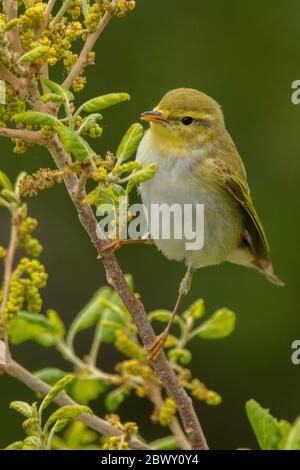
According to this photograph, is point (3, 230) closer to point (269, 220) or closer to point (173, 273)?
point (173, 273)

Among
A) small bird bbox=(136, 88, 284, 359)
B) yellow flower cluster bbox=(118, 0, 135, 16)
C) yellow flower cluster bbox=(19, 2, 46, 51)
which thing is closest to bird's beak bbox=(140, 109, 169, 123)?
small bird bbox=(136, 88, 284, 359)

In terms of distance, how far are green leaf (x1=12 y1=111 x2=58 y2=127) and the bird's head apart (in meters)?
1.24

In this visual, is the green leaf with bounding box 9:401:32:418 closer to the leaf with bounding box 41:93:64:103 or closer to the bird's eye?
the leaf with bounding box 41:93:64:103

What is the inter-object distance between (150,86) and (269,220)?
109cm

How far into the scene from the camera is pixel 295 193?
5.07 m

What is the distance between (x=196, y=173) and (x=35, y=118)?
137 cm

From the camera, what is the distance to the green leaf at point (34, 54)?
142cm

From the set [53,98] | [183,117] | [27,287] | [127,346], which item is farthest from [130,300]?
[183,117]

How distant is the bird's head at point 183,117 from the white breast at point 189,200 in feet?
0.19

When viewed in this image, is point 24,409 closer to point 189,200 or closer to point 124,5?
point 124,5

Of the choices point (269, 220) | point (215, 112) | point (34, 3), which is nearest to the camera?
point (34, 3)

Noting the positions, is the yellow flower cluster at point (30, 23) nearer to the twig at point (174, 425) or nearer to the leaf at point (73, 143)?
the leaf at point (73, 143)

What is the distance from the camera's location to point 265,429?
1699 mm
